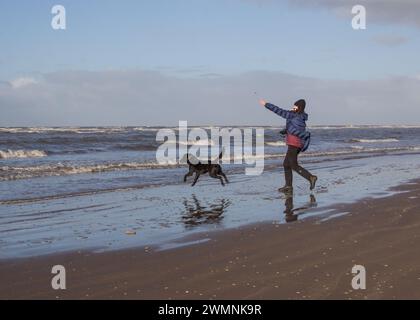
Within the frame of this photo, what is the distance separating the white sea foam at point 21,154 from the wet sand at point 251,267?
847 inches

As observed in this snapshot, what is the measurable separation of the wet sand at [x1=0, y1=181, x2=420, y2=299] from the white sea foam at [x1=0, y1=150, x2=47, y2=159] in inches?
847

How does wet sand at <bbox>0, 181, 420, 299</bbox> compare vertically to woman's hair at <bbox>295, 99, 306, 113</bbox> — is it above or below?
below

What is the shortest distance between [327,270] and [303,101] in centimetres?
607

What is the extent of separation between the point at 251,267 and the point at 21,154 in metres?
24.2

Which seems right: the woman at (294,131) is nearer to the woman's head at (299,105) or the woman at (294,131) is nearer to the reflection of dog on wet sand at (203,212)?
the woman's head at (299,105)

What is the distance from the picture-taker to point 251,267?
212 inches

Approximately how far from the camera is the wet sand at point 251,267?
4.63 m

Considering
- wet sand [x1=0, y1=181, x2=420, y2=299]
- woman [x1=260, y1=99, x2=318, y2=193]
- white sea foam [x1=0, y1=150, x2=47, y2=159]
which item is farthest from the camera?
white sea foam [x1=0, y1=150, x2=47, y2=159]

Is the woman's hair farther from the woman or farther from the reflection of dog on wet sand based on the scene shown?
the reflection of dog on wet sand

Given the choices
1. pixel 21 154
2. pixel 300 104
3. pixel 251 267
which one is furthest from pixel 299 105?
pixel 21 154

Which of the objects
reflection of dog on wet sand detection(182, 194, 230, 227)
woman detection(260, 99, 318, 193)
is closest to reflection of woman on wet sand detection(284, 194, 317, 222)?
woman detection(260, 99, 318, 193)

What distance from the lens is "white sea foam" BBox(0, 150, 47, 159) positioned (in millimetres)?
26525
